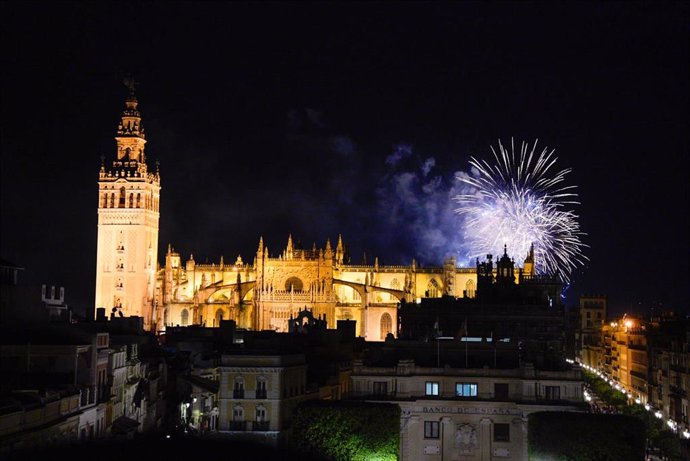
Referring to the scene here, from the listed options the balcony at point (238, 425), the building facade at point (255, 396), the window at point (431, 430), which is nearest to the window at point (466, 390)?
the window at point (431, 430)

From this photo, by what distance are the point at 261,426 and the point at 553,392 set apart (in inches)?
738

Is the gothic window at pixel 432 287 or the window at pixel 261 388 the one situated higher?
the gothic window at pixel 432 287

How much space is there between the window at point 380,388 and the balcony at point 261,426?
775cm

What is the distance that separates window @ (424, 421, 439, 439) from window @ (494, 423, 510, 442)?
3.46 m

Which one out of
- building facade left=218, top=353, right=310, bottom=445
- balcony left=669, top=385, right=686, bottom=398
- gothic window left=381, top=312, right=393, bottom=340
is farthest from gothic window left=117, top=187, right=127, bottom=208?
building facade left=218, top=353, right=310, bottom=445

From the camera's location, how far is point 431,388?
2931 inches

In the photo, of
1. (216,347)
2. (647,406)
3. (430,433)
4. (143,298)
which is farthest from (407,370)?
(143,298)

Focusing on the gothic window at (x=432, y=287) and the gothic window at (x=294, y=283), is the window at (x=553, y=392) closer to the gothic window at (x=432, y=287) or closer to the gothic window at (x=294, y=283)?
the gothic window at (x=432, y=287)

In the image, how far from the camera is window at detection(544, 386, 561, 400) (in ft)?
241

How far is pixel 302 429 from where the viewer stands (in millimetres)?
73500

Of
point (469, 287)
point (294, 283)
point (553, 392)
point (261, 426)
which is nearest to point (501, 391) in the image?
point (553, 392)

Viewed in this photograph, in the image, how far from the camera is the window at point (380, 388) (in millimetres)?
75438

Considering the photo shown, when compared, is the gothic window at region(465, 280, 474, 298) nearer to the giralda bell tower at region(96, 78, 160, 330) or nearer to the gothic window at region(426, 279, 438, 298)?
the gothic window at region(426, 279, 438, 298)

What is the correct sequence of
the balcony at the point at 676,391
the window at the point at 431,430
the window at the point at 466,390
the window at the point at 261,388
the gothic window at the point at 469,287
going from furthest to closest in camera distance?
the gothic window at the point at 469,287 → the balcony at the point at 676,391 → the window at the point at 261,388 → the window at the point at 466,390 → the window at the point at 431,430
